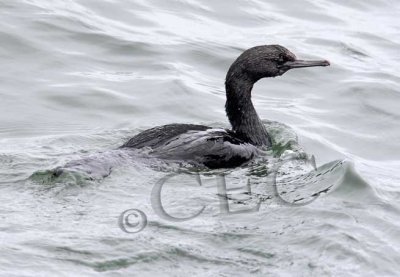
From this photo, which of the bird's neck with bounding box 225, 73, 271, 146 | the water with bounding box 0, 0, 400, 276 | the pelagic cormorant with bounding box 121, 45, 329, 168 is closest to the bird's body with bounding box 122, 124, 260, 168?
the pelagic cormorant with bounding box 121, 45, 329, 168

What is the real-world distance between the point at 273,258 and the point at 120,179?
196cm

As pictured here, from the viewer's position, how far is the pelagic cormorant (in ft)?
30.6

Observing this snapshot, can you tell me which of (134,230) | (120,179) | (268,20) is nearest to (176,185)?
(120,179)

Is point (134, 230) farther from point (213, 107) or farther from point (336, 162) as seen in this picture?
point (213, 107)
